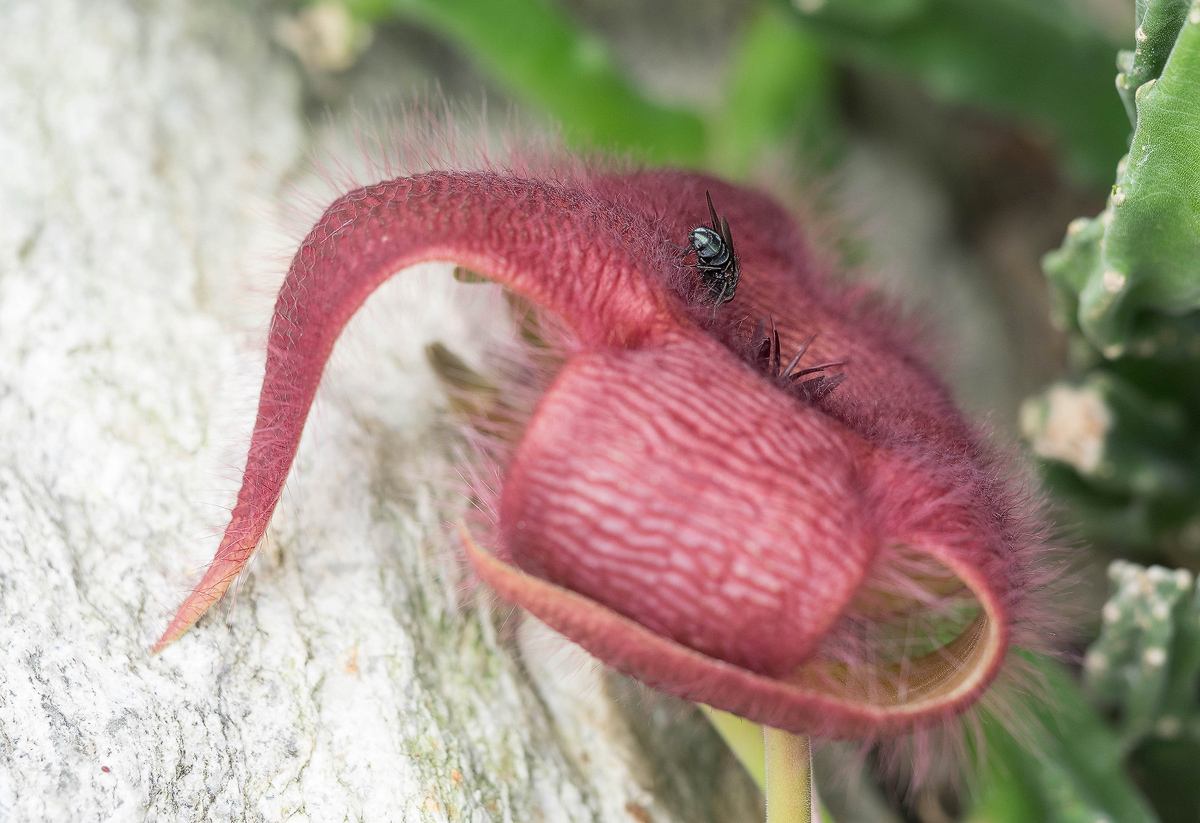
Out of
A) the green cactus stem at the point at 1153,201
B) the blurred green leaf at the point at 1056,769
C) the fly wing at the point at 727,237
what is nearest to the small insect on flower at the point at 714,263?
the fly wing at the point at 727,237

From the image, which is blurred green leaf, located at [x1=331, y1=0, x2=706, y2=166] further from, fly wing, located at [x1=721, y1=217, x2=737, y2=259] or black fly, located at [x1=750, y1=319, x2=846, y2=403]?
black fly, located at [x1=750, y1=319, x2=846, y2=403]

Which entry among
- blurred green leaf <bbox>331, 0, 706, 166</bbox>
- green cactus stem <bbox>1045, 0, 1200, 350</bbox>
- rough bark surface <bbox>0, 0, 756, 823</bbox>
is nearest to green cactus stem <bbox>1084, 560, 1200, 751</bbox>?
green cactus stem <bbox>1045, 0, 1200, 350</bbox>

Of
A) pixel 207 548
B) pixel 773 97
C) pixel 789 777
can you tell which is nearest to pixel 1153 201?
pixel 789 777

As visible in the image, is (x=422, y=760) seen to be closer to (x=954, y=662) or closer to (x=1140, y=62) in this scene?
(x=954, y=662)

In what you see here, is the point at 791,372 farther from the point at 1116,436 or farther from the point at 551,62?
the point at 551,62

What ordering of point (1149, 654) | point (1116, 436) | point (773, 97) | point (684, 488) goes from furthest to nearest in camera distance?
1. point (773, 97)
2. point (1116, 436)
3. point (1149, 654)
4. point (684, 488)

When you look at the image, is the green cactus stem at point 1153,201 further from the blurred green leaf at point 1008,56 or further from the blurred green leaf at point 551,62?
the blurred green leaf at point 551,62

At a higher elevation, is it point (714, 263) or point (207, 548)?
point (714, 263)
